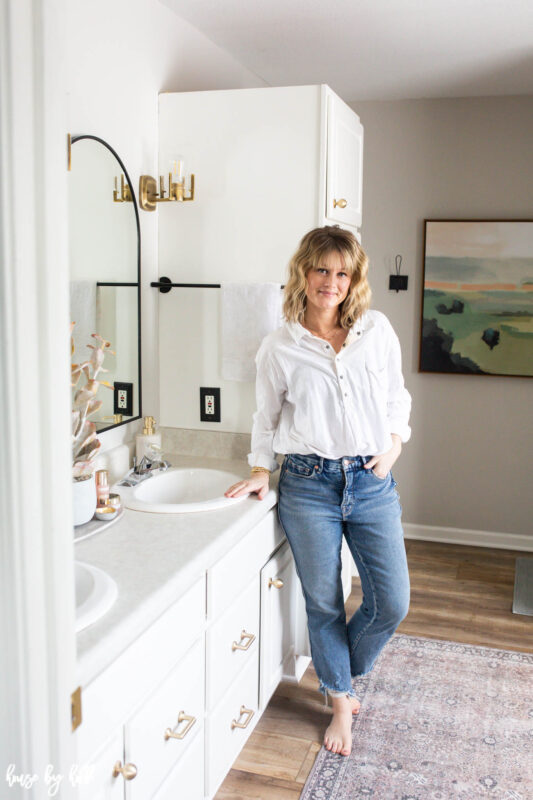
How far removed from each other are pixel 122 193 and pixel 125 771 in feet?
5.34

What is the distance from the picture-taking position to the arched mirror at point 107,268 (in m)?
2.10

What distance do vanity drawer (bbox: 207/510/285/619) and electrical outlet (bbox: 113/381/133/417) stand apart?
22.8 inches

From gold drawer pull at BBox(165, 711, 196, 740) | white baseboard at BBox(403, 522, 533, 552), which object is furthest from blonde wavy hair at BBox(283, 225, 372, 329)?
white baseboard at BBox(403, 522, 533, 552)

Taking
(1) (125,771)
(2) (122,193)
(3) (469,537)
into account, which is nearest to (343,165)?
(2) (122,193)

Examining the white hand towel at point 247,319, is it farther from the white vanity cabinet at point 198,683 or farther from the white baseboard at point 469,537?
the white baseboard at point 469,537

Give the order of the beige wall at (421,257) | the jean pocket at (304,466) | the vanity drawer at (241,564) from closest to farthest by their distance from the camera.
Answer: the vanity drawer at (241,564) < the jean pocket at (304,466) < the beige wall at (421,257)

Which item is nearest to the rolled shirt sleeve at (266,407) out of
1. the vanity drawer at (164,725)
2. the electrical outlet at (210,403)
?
the electrical outlet at (210,403)

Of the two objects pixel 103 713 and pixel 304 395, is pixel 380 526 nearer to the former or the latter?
pixel 304 395

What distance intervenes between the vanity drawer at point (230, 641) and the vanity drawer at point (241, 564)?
0.12ft

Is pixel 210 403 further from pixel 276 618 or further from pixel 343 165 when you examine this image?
pixel 343 165

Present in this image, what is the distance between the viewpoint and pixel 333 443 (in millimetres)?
2154

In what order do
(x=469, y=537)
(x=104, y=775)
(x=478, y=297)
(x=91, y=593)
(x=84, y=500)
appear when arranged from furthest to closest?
(x=469, y=537), (x=478, y=297), (x=84, y=500), (x=91, y=593), (x=104, y=775)

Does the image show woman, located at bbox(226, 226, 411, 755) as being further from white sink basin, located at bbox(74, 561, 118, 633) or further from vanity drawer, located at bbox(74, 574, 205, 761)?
white sink basin, located at bbox(74, 561, 118, 633)

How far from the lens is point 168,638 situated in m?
1.51
